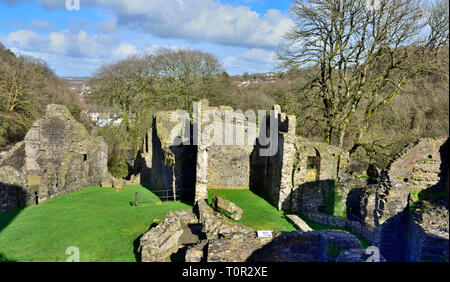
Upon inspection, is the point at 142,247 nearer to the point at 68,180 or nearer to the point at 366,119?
the point at 68,180

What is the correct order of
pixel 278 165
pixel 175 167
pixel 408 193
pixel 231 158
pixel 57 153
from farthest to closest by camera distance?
pixel 57 153, pixel 231 158, pixel 175 167, pixel 278 165, pixel 408 193

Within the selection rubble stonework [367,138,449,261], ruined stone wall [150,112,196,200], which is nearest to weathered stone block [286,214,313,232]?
rubble stonework [367,138,449,261]

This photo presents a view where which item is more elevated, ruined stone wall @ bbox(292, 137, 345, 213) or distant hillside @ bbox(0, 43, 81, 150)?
distant hillside @ bbox(0, 43, 81, 150)

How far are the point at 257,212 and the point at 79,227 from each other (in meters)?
7.18

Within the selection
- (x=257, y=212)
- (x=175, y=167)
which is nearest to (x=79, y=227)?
(x=175, y=167)

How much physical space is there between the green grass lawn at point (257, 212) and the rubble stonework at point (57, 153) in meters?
8.26

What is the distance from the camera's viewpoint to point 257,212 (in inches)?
506

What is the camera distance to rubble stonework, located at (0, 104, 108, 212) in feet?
53.4

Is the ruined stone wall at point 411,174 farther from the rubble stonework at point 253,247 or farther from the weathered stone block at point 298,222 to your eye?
the weathered stone block at point 298,222

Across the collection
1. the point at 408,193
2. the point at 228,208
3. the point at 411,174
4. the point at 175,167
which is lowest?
the point at 228,208

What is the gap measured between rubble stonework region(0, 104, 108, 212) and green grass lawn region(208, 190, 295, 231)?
8.26 metres

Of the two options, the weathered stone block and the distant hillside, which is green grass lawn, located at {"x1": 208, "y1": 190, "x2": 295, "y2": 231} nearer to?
the weathered stone block

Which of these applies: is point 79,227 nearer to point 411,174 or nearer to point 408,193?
point 408,193

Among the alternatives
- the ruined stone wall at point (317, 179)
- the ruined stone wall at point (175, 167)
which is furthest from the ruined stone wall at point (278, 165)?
the ruined stone wall at point (175, 167)
